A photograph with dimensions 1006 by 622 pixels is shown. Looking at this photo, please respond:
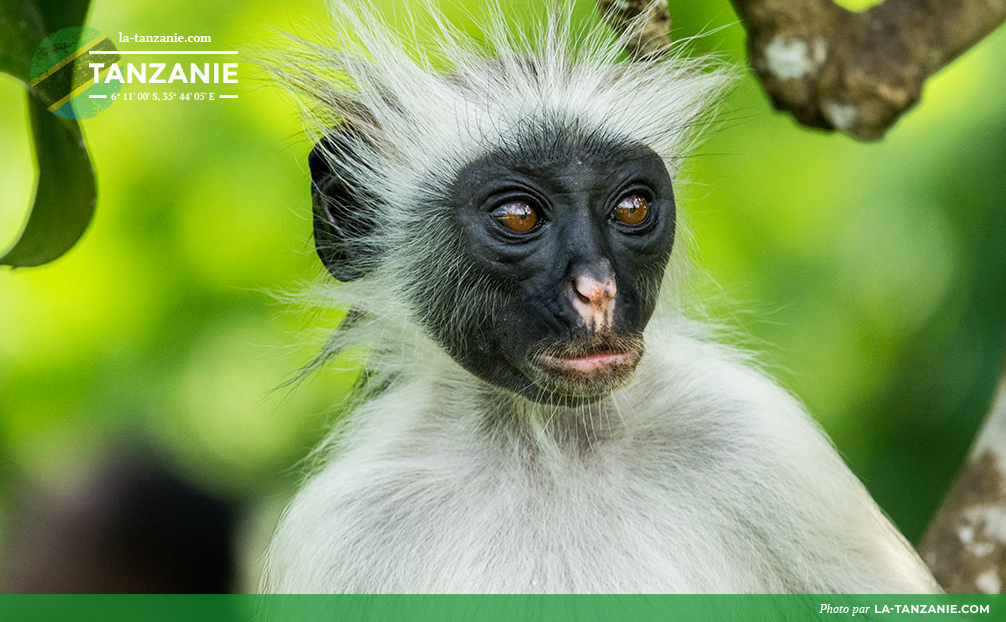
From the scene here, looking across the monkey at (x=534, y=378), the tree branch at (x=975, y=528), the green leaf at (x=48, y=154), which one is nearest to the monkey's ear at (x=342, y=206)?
the monkey at (x=534, y=378)

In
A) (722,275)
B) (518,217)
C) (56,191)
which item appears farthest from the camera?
(722,275)

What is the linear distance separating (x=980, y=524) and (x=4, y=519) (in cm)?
439

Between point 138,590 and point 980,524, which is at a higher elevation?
point 980,524

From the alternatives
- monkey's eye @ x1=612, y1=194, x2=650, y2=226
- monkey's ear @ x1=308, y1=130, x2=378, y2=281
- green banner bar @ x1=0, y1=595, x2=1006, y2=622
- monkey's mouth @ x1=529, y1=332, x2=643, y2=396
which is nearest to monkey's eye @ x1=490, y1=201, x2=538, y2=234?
monkey's eye @ x1=612, y1=194, x2=650, y2=226

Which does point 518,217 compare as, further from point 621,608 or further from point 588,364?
point 621,608

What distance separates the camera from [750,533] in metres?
3.17

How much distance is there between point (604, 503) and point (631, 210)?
89 cm

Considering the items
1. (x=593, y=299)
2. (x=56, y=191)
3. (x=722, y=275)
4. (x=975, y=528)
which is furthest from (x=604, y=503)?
(x=722, y=275)

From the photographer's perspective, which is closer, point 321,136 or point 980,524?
point 321,136

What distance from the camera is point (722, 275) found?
4.75 m

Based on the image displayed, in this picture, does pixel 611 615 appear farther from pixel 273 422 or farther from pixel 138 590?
pixel 138 590

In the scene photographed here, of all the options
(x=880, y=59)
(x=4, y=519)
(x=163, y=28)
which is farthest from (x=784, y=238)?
(x=4, y=519)

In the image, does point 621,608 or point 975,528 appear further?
point 975,528

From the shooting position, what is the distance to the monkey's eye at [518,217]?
116 inches
